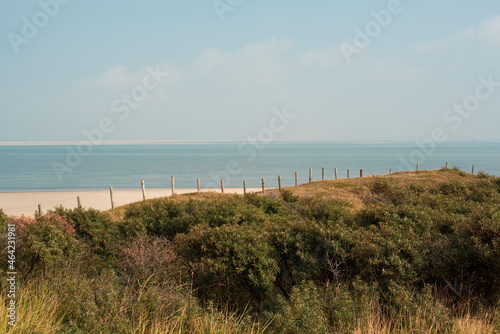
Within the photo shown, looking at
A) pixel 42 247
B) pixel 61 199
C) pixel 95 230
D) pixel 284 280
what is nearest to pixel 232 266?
pixel 284 280

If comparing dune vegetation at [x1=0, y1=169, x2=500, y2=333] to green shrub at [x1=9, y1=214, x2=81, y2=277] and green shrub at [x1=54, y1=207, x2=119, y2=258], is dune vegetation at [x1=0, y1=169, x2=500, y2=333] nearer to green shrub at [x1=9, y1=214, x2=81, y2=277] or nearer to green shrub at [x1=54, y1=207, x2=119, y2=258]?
green shrub at [x1=9, y1=214, x2=81, y2=277]

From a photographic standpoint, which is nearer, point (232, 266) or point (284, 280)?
point (232, 266)

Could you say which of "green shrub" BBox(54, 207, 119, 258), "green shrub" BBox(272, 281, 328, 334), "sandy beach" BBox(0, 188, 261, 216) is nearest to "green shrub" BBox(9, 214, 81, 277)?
"green shrub" BBox(54, 207, 119, 258)

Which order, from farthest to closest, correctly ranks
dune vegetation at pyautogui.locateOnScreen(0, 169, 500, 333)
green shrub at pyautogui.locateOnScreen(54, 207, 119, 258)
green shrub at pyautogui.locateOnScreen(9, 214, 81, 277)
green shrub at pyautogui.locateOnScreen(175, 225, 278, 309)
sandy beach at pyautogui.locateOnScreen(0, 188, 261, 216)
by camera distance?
sandy beach at pyautogui.locateOnScreen(0, 188, 261, 216), green shrub at pyautogui.locateOnScreen(54, 207, 119, 258), green shrub at pyautogui.locateOnScreen(9, 214, 81, 277), green shrub at pyautogui.locateOnScreen(175, 225, 278, 309), dune vegetation at pyautogui.locateOnScreen(0, 169, 500, 333)

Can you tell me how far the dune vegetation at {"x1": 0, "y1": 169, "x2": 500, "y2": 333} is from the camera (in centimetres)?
533

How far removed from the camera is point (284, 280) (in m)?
8.69

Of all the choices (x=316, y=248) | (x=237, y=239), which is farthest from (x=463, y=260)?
(x=237, y=239)

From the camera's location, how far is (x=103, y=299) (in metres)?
5.59

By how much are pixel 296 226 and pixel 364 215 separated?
2.49 m

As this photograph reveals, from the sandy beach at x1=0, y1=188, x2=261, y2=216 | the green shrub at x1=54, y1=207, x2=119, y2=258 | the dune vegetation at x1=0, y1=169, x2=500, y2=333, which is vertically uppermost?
the dune vegetation at x1=0, y1=169, x2=500, y2=333

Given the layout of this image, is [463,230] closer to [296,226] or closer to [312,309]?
[296,226]

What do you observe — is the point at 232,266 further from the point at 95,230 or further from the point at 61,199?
the point at 61,199

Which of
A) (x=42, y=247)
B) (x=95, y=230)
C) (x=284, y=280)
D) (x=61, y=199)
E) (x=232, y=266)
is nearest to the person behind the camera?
(x=232, y=266)

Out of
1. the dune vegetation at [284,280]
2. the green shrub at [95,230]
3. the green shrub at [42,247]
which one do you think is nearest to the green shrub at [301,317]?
the dune vegetation at [284,280]
